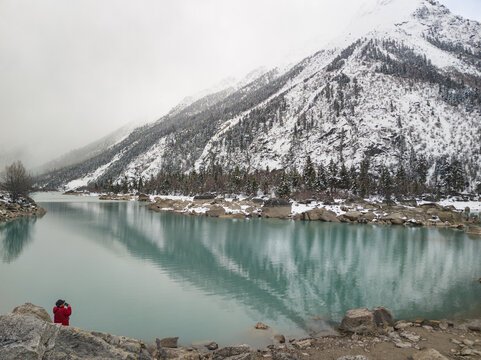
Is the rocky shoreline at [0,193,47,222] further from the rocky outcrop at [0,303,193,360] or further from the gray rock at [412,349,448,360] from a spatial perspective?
the gray rock at [412,349,448,360]

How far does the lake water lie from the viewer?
50.0ft

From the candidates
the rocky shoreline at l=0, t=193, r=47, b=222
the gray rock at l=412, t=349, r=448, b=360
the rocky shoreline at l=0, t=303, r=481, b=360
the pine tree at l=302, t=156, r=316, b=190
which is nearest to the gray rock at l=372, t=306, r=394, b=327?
the rocky shoreline at l=0, t=303, r=481, b=360

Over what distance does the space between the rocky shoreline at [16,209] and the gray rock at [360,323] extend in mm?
60090

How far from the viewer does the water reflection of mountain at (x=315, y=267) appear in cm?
1825

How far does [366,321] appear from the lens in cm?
1342

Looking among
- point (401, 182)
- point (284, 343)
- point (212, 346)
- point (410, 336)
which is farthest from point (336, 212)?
point (212, 346)

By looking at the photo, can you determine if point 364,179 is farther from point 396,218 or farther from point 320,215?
point 320,215

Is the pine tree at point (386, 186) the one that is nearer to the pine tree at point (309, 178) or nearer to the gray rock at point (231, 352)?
the pine tree at point (309, 178)

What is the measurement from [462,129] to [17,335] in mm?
171916

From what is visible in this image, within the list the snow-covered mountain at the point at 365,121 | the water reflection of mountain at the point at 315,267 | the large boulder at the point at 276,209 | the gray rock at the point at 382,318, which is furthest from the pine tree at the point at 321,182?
the gray rock at the point at 382,318

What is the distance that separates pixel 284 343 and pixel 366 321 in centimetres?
412

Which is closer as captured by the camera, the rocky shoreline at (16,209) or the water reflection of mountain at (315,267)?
the water reflection of mountain at (315,267)

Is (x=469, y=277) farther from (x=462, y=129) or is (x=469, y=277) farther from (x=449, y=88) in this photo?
(x=449, y=88)

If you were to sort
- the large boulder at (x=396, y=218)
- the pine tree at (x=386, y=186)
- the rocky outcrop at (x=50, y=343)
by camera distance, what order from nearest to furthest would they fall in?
the rocky outcrop at (x=50, y=343)
the large boulder at (x=396, y=218)
the pine tree at (x=386, y=186)
